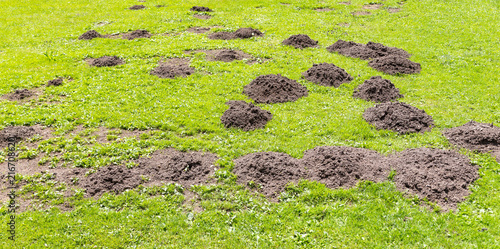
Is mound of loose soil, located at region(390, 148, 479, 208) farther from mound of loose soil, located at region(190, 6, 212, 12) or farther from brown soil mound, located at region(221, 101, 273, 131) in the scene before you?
mound of loose soil, located at region(190, 6, 212, 12)

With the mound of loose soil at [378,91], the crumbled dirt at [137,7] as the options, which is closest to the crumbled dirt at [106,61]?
the crumbled dirt at [137,7]

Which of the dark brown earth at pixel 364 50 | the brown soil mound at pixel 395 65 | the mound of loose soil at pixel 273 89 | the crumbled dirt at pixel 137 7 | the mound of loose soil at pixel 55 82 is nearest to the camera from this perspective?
the mound of loose soil at pixel 273 89

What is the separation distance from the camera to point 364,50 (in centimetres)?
2247

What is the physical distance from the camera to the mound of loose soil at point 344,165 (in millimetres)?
12008

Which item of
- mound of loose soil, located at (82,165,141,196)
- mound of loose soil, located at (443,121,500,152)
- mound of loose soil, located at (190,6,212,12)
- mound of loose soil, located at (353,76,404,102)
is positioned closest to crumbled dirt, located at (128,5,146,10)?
mound of loose soil, located at (190,6,212,12)

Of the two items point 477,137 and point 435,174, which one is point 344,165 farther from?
point 477,137

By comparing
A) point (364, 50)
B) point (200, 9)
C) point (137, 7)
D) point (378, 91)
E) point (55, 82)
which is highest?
point (200, 9)

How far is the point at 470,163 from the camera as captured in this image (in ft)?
40.9

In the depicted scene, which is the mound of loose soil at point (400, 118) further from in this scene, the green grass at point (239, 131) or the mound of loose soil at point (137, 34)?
the mound of loose soil at point (137, 34)

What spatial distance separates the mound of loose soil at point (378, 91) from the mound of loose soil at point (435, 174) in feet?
15.5

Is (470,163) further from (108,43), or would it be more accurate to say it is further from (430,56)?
(108,43)

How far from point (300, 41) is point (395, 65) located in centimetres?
707

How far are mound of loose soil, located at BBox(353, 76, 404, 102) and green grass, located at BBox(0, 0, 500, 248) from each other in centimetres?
53

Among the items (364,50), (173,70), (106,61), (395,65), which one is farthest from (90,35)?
(395,65)
